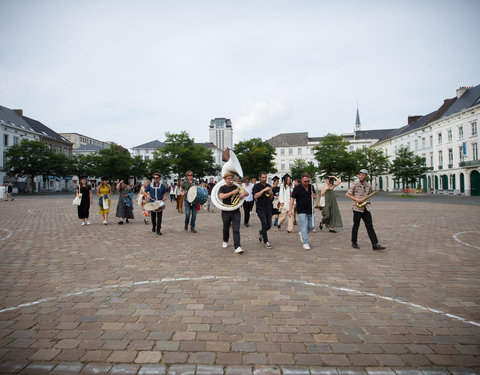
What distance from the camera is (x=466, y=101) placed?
Answer: 46.8 meters

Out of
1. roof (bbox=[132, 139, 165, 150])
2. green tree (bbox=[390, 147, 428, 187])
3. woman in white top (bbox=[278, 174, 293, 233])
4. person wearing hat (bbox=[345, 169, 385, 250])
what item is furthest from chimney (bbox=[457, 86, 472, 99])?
roof (bbox=[132, 139, 165, 150])

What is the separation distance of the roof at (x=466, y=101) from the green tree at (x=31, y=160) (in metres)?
64.4

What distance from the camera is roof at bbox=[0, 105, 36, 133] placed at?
58.6 m

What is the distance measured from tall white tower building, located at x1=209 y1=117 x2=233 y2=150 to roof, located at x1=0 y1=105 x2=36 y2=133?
101 metres

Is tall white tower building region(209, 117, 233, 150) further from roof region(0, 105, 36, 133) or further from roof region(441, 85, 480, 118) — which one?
roof region(441, 85, 480, 118)

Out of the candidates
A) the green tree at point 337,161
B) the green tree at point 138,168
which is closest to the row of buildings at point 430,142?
the green tree at point 337,161

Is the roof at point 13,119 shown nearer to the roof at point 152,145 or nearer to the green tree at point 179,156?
the green tree at point 179,156

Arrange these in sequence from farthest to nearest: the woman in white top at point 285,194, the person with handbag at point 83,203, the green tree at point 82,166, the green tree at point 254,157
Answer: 1. the green tree at point 82,166
2. the green tree at point 254,157
3. the person with handbag at point 83,203
4. the woman in white top at point 285,194

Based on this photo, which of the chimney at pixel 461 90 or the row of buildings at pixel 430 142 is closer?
the row of buildings at pixel 430 142

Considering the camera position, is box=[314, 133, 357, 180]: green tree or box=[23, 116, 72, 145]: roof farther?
box=[23, 116, 72, 145]: roof

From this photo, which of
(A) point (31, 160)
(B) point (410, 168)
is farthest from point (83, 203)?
(A) point (31, 160)

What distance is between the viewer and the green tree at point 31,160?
4762cm

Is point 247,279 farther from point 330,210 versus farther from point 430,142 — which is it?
point 430,142

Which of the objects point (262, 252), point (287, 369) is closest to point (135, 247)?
point (262, 252)
